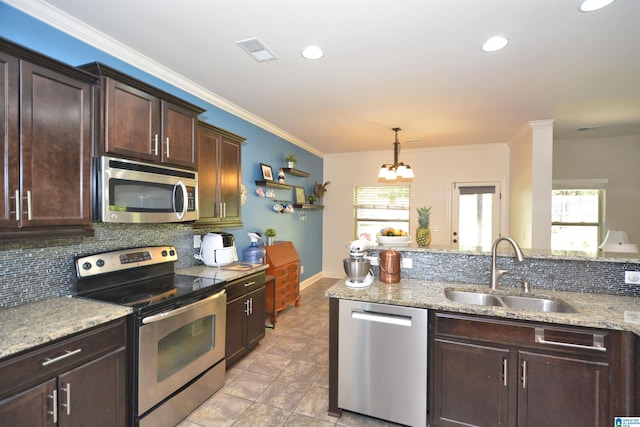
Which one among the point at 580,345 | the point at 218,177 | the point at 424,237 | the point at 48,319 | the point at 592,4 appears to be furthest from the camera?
the point at 218,177

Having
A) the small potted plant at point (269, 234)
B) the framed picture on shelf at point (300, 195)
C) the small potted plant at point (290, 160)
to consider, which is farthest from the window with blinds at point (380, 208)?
the small potted plant at point (269, 234)

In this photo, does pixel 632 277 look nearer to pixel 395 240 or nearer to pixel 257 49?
pixel 395 240

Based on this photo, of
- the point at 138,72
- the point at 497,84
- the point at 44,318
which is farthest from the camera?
the point at 497,84

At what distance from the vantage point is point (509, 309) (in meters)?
1.79

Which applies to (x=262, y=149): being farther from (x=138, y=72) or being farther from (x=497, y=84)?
(x=497, y=84)

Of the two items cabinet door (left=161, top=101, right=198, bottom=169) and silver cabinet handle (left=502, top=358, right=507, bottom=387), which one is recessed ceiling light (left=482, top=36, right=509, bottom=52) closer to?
silver cabinet handle (left=502, top=358, right=507, bottom=387)

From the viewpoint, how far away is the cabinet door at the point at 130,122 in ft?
6.07

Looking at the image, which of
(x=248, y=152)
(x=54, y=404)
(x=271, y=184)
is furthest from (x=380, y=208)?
(x=54, y=404)

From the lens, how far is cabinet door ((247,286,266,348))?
9.66ft

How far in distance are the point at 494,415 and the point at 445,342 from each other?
49 cm

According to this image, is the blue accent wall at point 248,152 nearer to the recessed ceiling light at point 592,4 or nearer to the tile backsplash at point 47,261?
the tile backsplash at point 47,261

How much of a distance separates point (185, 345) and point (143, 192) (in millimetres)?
1117

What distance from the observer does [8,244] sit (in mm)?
1706

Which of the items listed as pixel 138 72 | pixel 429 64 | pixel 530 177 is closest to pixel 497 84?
pixel 429 64
